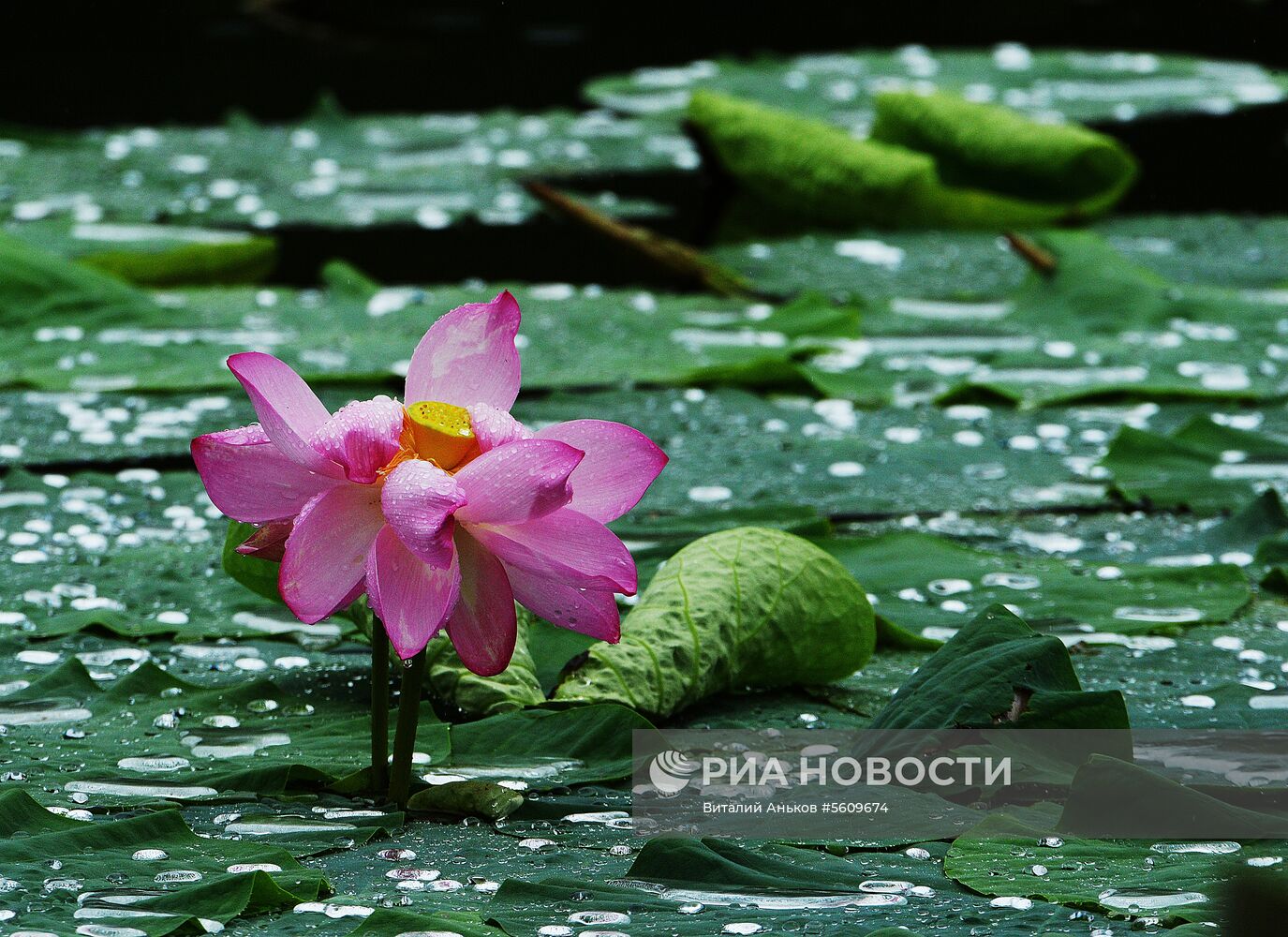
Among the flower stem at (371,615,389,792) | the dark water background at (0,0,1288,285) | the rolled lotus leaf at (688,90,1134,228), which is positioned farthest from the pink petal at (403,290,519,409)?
the rolled lotus leaf at (688,90,1134,228)

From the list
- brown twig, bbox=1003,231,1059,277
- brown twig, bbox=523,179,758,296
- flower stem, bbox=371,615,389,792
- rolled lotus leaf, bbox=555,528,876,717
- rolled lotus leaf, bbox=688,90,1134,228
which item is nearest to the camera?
flower stem, bbox=371,615,389,792

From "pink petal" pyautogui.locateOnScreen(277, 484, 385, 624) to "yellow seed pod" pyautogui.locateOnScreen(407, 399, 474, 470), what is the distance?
37 millimetres

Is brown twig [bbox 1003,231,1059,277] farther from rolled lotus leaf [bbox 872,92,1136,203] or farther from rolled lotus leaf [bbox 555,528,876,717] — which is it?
rolled lotus leaf [bbox 555,528,876,717]

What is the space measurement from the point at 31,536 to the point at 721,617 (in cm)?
72

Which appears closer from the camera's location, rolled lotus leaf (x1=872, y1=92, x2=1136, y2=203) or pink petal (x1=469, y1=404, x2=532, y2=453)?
pink petal (x1=469, y1=404, x2=532, y2=453)

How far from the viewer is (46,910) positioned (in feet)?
2.78

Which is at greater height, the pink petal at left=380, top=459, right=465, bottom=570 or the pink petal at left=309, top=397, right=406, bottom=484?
the pink petal at left=309, top=397, right=406, bottom=484

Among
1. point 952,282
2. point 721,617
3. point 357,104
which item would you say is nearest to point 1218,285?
point 952,282

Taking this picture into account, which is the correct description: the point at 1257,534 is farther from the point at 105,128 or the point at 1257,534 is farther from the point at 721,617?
the point at 105,128

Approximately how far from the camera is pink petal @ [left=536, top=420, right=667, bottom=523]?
38.4 inches

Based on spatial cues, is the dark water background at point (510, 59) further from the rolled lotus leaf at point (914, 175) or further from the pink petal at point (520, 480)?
the pink petal at point (520, 480)

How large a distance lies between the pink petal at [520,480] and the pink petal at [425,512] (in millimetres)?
14

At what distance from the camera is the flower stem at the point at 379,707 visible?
3.30 feet

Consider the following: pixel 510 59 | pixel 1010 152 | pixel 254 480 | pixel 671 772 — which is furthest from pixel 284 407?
pixel 510 59
